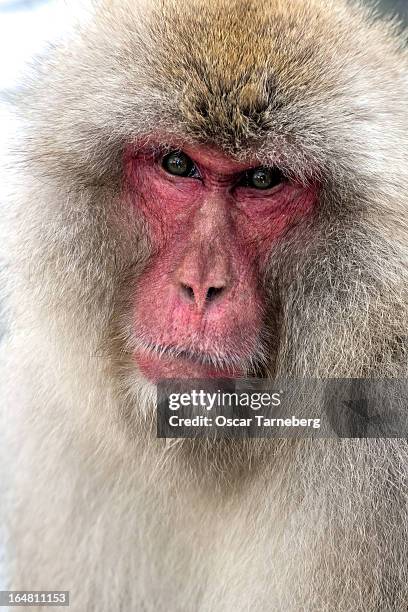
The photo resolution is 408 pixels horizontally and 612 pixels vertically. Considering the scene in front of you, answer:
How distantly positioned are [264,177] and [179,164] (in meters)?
0.20

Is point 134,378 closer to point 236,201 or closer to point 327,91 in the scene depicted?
point 236,201

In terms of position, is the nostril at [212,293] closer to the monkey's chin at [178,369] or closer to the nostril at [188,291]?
the nostril at [188,291]

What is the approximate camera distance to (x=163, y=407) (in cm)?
185

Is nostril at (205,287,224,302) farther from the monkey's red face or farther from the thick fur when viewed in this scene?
the thick fur

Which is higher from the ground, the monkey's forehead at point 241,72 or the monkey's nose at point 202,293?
the monkey's forehead at point 241,72

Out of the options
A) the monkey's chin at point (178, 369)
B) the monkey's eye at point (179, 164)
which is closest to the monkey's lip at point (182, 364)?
the monkey's chin at point (178, 369)

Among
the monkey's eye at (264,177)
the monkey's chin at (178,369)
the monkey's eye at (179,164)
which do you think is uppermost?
the monkey's eye at (179,164)

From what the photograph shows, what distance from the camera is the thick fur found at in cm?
176

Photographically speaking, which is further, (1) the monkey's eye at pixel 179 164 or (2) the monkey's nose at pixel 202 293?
(1) the monkey's eye at pixel 179 164

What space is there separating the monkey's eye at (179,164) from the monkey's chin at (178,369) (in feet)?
1.45

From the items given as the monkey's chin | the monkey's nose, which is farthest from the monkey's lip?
the monkey's nose

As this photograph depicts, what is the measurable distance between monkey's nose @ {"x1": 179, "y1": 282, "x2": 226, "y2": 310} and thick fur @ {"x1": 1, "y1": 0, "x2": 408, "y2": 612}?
0.16m

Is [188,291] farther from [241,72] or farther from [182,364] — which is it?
[241,72]

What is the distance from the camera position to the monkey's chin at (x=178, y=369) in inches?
69.2
